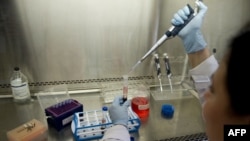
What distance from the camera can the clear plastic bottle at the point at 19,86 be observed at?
1241 mm

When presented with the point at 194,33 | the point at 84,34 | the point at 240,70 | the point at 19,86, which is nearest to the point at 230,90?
the point at 240,70

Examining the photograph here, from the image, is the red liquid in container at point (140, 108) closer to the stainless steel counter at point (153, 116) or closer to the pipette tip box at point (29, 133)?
the stainless steel counter at point (153, 116)

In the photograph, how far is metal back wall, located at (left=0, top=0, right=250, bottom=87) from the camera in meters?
1.23

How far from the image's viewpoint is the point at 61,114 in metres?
1.04

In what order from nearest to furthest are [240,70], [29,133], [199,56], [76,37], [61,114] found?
[240,70], [29,133], [61,114], [199,56], [76,37]

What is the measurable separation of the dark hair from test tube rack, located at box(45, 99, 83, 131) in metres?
0.74

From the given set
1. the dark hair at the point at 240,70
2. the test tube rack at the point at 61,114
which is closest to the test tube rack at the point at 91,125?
the test tube rack at the point at 61,114

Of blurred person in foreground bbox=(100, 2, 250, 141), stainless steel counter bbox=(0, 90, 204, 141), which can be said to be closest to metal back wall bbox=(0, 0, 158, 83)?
stainless steel counter bbox=(0, 90, 204, 141)

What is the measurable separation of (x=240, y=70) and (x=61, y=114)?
784 mm

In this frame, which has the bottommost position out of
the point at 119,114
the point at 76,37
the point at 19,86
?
the point at 119,114

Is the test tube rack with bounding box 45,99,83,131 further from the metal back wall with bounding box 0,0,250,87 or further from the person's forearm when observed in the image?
the person's forearm

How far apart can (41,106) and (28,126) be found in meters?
0.28

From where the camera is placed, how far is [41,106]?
48.1 inches

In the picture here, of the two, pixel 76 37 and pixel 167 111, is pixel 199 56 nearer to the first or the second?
pixel 167 111
